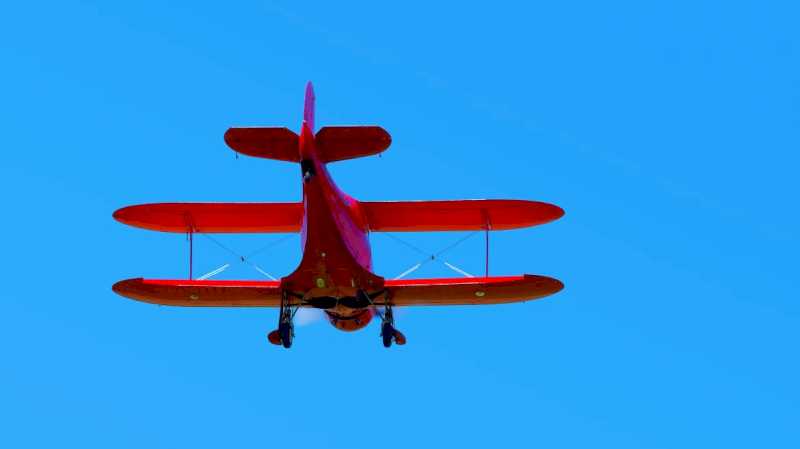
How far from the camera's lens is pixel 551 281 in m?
30.4

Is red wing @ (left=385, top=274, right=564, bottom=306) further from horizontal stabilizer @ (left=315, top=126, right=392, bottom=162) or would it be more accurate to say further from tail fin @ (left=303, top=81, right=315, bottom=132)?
tail fin @ (left=303, top=81, right=315, bottom=132)

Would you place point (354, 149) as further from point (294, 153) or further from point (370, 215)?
point (370, 215)

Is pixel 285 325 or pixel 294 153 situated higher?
pixel 294 153

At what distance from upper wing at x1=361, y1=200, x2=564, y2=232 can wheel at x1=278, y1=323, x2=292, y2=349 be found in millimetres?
3757

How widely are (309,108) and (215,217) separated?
436 centimetres

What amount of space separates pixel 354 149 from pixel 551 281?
16.2ft

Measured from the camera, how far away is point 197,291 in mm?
31094

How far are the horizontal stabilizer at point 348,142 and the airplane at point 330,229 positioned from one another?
2 cm

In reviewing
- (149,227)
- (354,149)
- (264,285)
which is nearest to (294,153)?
(354,149)

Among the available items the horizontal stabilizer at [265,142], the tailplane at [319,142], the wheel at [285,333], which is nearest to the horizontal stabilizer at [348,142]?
the tailplane at [319,142]

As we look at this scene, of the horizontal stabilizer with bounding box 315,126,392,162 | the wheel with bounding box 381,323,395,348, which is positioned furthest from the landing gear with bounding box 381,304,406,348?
the horizontal stabilizer with bounding box 315,126,392,162

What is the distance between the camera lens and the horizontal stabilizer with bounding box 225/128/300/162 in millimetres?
28752

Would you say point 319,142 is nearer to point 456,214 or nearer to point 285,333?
point 285,333

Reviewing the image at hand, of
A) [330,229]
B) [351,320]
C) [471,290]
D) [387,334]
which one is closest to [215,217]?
[351,320]
